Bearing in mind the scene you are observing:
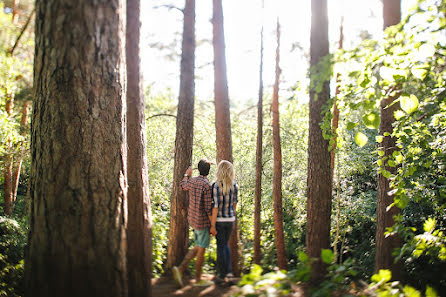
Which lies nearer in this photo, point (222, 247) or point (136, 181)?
point (136, 181)

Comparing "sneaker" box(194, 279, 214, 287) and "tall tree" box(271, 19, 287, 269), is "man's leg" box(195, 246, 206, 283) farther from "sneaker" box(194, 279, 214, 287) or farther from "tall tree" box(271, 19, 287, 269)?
"tall tree" box(271, 19, 287, 269)

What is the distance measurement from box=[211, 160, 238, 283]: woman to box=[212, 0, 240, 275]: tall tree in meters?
2.93

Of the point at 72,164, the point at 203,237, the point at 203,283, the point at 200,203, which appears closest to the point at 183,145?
the point at 200,203

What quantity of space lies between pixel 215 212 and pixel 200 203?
0.99 ft

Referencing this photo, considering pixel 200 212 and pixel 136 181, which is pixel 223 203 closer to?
pixel 200 212

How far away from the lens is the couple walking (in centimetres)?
526

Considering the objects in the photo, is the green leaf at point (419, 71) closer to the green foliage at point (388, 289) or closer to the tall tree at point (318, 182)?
the green foliage at point (388, 289)

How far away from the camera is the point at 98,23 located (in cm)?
267

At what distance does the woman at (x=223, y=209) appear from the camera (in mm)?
5250

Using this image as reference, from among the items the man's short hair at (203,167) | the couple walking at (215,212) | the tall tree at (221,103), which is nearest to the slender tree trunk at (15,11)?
the tall tree at (221,103)

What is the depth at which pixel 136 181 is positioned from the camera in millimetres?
4422

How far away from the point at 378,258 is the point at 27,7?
56.9ft

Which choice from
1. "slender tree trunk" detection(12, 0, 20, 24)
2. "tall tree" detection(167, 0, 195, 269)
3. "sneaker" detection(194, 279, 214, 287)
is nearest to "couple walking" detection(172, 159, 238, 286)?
"sneaker" detection(194, 279, 214, 287)

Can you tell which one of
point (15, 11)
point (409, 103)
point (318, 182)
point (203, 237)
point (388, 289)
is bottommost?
point (203, 237)
